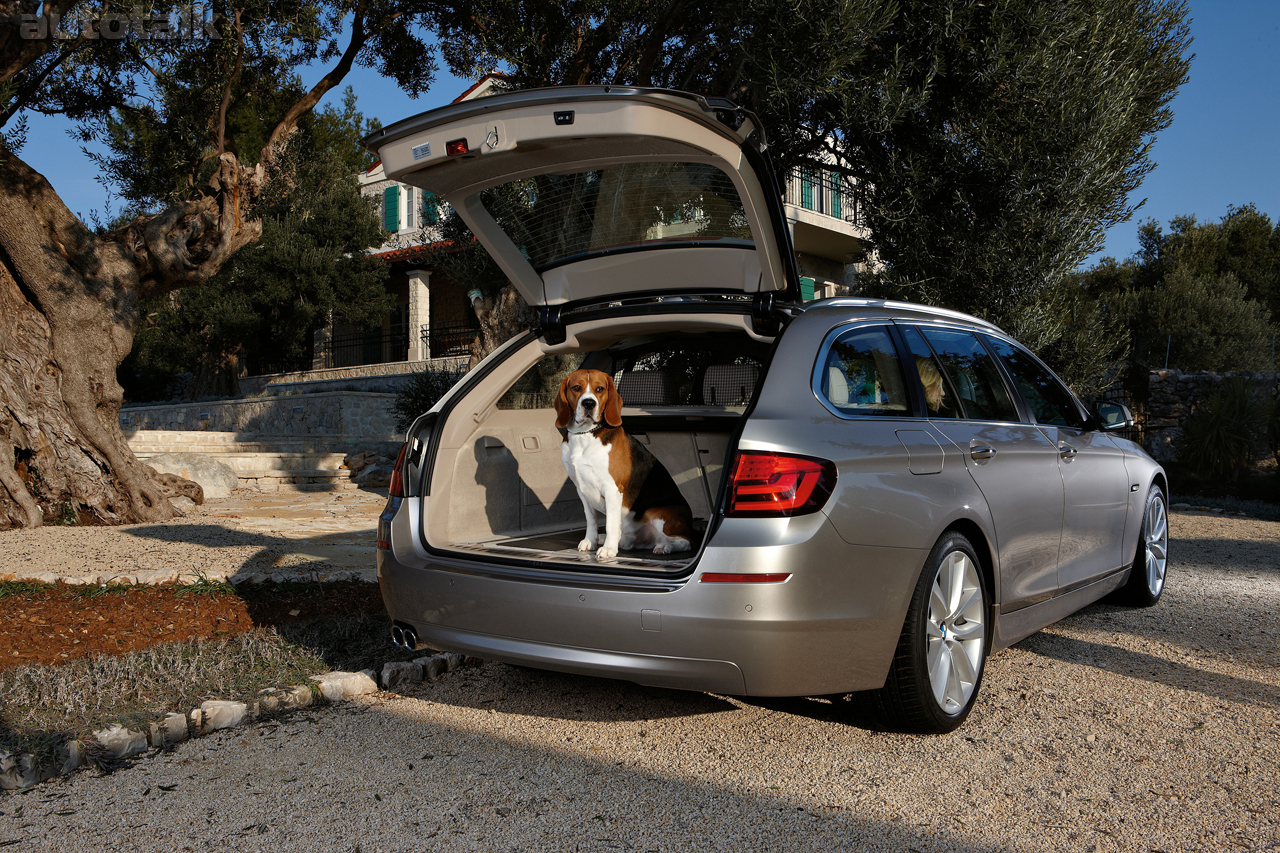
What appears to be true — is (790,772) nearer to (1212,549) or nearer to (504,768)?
(504,768)

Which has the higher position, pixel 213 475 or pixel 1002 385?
pixel 1002 385

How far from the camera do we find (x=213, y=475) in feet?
41.0

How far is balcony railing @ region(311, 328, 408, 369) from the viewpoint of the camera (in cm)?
2817

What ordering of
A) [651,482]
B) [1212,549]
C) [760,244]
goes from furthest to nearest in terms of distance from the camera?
1. [1212,549]
2. [651,482]
3. [760,244]

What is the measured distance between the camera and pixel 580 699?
153 inches

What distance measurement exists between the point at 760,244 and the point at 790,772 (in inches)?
79.5

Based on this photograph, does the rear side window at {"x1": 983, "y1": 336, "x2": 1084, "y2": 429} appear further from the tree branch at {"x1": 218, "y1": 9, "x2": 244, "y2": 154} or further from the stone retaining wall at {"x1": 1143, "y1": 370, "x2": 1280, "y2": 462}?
the stone retaining wall at {"x1": 1143, "y1": 370, "x2": 1280, "y2": 462}

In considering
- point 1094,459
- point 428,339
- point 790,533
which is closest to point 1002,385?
point 1094,459

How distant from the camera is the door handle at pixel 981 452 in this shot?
356 centimetres

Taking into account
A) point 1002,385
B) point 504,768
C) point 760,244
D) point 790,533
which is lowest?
point 504,768

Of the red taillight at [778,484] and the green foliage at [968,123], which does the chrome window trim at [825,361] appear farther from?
the green foliage at [968,123]

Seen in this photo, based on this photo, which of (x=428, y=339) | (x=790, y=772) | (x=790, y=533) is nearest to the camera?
(x=790, y=533)

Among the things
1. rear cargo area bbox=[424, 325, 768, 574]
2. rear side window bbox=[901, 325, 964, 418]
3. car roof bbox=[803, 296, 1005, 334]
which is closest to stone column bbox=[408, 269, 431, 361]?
rear cargo area bbox=[424, 325, 768, 574]

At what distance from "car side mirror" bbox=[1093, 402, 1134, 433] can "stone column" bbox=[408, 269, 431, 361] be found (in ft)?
74.9
